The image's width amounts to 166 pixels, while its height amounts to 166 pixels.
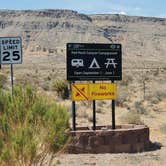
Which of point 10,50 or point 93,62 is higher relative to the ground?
point 10,50

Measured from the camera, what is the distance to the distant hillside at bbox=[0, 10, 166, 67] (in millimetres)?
159125

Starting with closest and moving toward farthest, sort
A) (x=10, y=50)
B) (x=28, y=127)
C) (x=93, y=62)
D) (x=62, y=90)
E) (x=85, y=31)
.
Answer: (x=28, y=127) < (x=10, y=50) < (x=93, y=62) < (x=62, y=90) < (x=85, y=31)

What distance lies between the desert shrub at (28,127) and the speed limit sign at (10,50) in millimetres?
5554

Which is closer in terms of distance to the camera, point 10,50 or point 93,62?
point 10,50

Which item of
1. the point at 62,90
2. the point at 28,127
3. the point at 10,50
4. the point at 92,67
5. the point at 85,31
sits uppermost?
the point at 85,31

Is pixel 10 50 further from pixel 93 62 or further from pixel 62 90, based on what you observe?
pixel 62 90

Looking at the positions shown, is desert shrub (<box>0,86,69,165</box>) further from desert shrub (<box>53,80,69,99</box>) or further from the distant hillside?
the distant hillside

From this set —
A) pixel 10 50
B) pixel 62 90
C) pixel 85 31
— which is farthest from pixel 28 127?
pixel 85 31

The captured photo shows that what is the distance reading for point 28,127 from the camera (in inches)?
393

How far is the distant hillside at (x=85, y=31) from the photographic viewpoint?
159125 mm

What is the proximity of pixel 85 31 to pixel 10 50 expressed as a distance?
6066 inches

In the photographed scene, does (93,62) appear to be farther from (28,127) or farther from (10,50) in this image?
(28,127)

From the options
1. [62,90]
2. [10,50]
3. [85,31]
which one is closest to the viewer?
[10,50]

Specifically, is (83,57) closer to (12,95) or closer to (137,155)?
(137,155)
